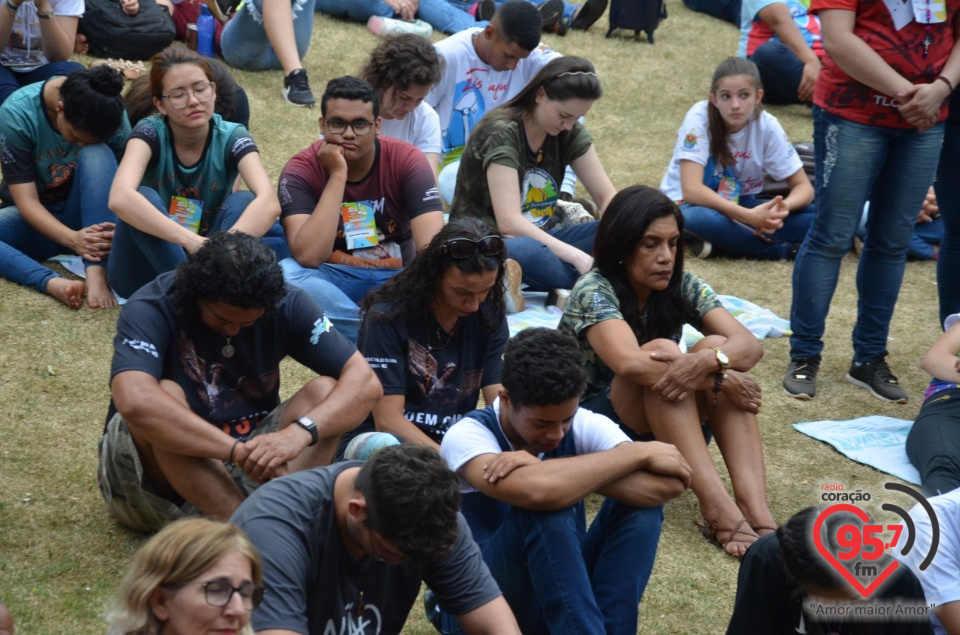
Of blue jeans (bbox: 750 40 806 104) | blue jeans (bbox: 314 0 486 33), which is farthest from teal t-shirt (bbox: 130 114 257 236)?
blue jeans (bbox: 750 40 806 104)

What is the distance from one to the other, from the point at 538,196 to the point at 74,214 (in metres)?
2.09

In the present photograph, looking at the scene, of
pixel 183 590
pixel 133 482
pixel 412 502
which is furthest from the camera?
pixel 133 482

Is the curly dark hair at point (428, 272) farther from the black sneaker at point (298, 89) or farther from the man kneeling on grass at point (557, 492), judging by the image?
the black sneaker at point (298, 89)

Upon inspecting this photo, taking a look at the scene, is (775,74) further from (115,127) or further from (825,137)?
(115,127)

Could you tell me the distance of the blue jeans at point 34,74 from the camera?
5539 millimetres

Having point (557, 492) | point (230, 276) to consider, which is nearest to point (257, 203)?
point (230, 276)

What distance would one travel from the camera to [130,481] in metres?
3.13

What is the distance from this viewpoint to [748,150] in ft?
19.5

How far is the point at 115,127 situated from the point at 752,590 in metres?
3.39

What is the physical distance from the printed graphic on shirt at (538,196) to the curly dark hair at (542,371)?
2.27 m

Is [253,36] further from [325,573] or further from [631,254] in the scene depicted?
[325,573]

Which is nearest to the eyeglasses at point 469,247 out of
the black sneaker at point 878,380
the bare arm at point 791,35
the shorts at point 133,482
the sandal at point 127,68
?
the shorts at point 133,482

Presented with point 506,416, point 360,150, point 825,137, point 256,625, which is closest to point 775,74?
point 825,137

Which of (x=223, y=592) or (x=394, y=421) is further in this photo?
(x=394, y=421)
